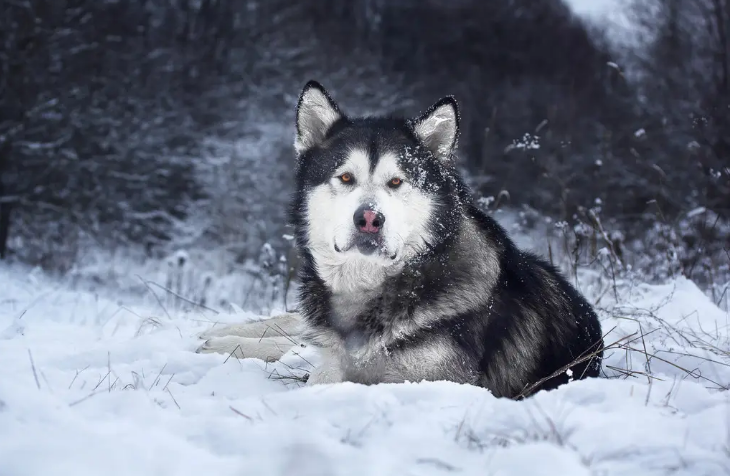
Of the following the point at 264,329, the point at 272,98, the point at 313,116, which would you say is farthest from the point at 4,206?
the point at 313,116

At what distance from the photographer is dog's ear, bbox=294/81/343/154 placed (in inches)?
143

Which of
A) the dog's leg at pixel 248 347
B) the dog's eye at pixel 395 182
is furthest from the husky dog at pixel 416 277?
the dog's leg at pixel 248 347

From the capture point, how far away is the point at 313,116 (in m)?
3.73

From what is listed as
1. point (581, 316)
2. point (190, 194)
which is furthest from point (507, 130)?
point (581, 316)

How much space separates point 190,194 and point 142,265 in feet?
9.68

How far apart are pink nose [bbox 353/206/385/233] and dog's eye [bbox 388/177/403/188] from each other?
30cm

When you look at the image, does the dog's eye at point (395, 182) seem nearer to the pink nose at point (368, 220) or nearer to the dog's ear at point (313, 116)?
the pink nose at point (368, 220)

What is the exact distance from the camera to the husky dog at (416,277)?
10.1ft

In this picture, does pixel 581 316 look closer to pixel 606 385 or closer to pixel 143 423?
pixel 606 385

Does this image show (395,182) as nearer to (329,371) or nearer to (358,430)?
(329,371)

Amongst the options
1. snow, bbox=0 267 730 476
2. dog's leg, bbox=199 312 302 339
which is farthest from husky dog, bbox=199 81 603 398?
dog's leg, bbox=199 312 302 339

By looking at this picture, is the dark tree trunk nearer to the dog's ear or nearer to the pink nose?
the dog's ear

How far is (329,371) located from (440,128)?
1503 millimetres

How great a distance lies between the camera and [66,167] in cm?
1263
